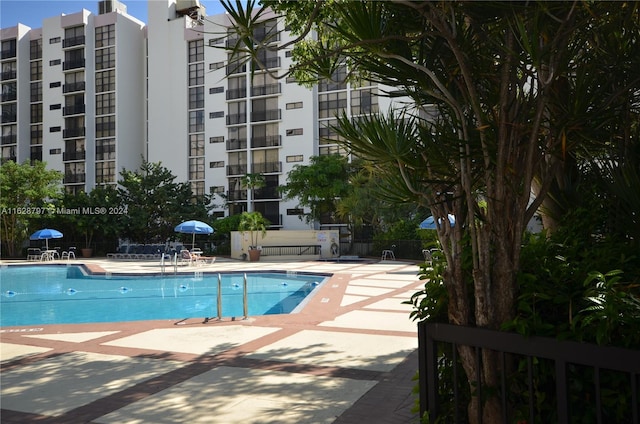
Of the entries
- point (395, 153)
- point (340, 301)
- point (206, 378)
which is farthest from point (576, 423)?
point (340, 301)

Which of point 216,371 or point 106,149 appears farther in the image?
point 106,149

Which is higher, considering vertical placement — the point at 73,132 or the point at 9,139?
the point at 73,132

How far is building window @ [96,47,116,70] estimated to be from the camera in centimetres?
5097

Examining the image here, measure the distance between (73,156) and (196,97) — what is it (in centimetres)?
1339

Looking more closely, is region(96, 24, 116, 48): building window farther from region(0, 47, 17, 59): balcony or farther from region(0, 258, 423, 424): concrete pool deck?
region(0, 258, 423, 424): concrete pool deck

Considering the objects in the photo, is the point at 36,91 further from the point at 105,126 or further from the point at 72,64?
the point at 105,126

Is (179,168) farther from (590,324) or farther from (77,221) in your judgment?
A: (590,324)

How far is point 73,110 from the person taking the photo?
169ft

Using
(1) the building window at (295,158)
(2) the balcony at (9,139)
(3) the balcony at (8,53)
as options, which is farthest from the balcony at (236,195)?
(3) the balcony at (8,53)

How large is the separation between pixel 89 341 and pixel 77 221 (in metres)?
29.7

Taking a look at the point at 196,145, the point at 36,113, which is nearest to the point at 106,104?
the point at 36,113

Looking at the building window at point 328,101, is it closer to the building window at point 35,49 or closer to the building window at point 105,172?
the building window at point 105,172

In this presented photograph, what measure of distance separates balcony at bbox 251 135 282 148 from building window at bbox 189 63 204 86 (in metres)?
7.95

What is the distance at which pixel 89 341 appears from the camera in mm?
7391
